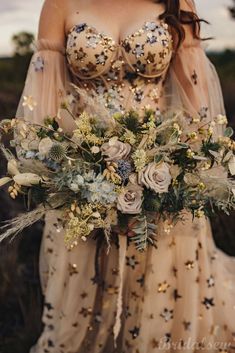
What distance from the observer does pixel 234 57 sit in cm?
1409

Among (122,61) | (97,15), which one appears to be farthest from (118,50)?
(97,15)

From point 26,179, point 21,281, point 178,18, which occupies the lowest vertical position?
point 21,281

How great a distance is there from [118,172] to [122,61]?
88 centimetres

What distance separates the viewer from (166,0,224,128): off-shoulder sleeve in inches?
135

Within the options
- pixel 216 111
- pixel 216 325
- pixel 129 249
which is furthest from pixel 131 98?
pixel 216 325

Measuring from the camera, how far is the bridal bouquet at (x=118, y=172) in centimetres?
261

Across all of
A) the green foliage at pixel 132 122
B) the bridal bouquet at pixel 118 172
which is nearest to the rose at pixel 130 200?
the bridal bouquet at pixel 118 172

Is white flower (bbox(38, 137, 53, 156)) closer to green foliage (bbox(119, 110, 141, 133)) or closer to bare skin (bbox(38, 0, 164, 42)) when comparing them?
green foliage (bbox(119, 110, 141, 133))

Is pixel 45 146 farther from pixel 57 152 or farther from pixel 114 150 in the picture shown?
pixel 114 150

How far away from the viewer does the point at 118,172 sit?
104 inches

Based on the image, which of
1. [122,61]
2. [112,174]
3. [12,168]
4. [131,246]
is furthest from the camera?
[131,246]

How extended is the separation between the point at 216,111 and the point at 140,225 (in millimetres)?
1156

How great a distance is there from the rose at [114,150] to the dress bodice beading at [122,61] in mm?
567

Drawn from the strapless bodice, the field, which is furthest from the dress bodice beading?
the field
